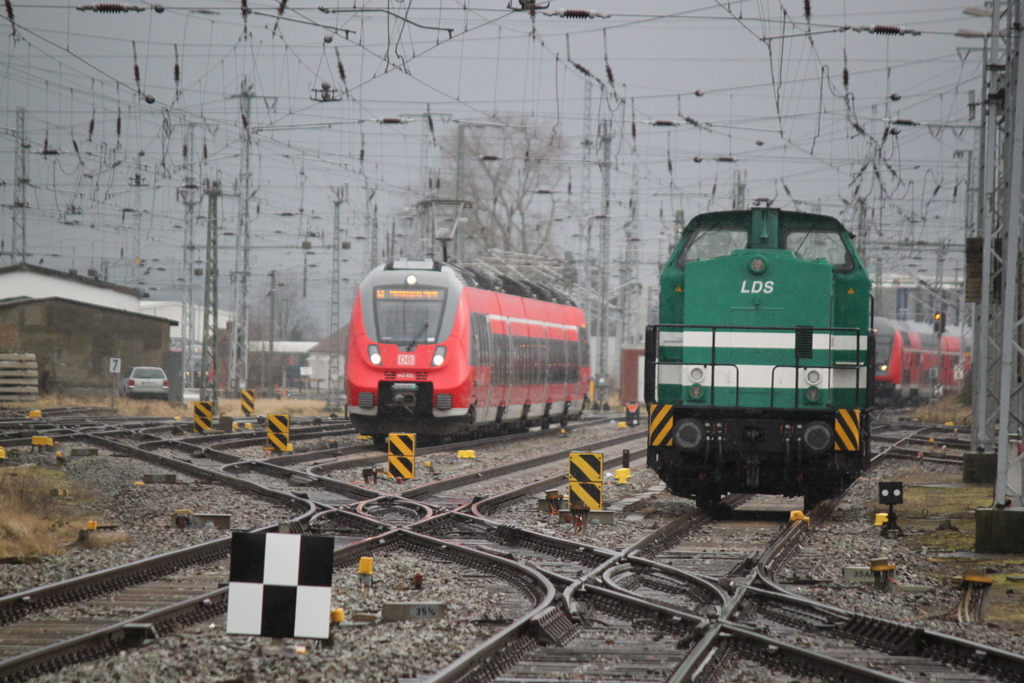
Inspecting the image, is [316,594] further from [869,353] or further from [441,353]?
[441,353]

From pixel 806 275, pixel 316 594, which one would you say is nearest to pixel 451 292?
pixel 806 275

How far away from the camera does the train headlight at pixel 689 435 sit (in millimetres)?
12609

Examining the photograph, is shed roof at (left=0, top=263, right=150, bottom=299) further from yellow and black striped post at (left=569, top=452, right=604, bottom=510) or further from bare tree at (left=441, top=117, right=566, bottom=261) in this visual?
yellow and black striped post at (left=569, top=452, right=604, bottom=510)

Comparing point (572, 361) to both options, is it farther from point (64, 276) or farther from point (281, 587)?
point (64, 276)

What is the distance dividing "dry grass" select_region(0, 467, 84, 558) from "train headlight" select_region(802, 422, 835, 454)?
25.2 feet

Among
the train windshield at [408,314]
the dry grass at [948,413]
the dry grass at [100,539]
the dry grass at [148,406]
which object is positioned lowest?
the dry grass at [148,406]

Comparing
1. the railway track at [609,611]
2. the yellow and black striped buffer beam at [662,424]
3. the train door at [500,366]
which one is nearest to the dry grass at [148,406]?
the train door at [500,366]

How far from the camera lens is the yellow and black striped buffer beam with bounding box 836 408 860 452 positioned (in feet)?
41.2

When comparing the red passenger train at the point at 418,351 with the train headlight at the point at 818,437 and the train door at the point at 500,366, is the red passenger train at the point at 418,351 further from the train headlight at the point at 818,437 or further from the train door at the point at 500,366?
the train headlight at the point at 818,437

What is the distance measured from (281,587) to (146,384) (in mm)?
42410

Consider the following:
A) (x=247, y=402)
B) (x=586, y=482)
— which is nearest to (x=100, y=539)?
(x=586, y=482)

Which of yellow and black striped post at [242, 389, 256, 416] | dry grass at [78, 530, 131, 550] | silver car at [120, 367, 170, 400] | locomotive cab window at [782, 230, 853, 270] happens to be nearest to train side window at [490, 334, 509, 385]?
locomotive cab window at [782, 230, 853, 270]

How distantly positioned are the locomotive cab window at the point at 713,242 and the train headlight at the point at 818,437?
7.80 feet

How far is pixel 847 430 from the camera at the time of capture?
41.2 ft
